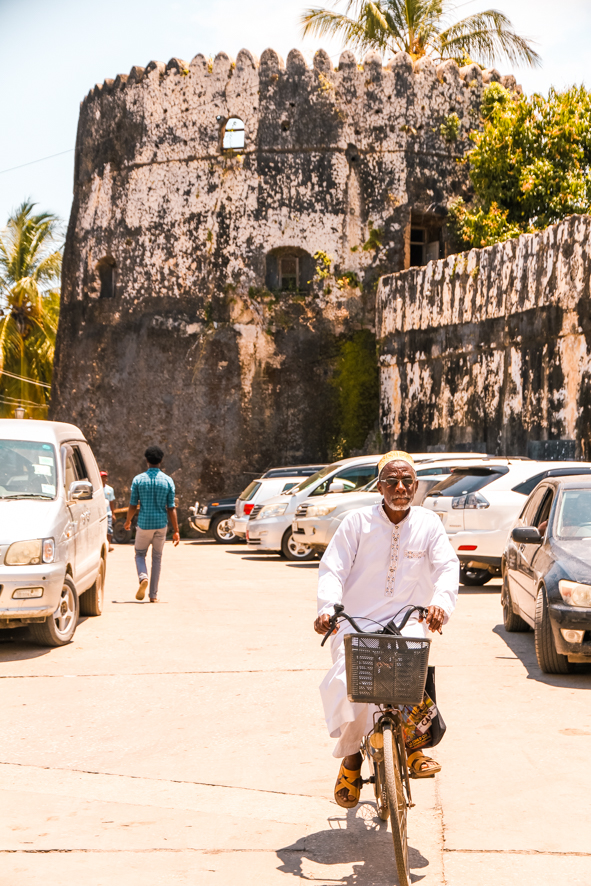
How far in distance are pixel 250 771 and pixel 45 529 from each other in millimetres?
4191

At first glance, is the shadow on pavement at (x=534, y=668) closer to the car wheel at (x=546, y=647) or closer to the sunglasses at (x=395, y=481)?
the car wheel at (x=546, y=647)

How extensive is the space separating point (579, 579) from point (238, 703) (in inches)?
105

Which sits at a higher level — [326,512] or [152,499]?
[152,499]

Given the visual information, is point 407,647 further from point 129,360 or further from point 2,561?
point 129,360

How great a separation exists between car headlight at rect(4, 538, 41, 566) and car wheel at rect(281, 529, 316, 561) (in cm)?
1118

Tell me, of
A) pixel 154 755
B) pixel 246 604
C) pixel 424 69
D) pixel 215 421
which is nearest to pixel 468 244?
pixel 424 69

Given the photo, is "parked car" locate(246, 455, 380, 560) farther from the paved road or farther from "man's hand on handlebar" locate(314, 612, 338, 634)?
"man's hand on handlebar" locate(314, 612, 338, 634)

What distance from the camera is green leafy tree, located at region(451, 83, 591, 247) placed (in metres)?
27.2

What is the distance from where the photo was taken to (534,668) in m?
8.52

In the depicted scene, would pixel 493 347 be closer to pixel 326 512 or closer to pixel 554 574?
pixel 326 512

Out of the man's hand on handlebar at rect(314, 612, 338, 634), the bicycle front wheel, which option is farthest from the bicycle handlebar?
the bicycle front wheel

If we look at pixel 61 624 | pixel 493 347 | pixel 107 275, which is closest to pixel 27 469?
pixel 61 624

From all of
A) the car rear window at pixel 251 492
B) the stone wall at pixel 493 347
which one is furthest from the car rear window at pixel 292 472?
the stone wall at pixel 493 347

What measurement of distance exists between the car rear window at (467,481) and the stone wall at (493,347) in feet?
18.2
